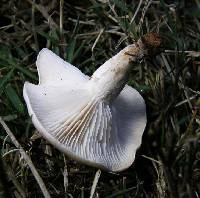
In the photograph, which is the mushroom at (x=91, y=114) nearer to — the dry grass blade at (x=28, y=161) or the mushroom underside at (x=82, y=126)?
the mushroom underside at (x=82, y=126)

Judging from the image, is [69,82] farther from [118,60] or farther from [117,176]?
[117,176]

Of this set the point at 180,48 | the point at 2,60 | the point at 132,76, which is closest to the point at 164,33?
the point at 180,48

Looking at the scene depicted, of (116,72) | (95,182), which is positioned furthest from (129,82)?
(95,182)

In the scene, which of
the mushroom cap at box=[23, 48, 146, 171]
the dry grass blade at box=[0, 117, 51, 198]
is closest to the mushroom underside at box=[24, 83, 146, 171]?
the mushroom cap at box=[23, 48, 146, 171]

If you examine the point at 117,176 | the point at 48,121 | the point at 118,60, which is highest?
the point at 118,60

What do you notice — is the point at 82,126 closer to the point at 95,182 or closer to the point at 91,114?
the point at 91,114

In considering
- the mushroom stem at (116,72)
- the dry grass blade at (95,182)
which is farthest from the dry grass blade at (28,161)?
the mushroom stem at (116,72)
